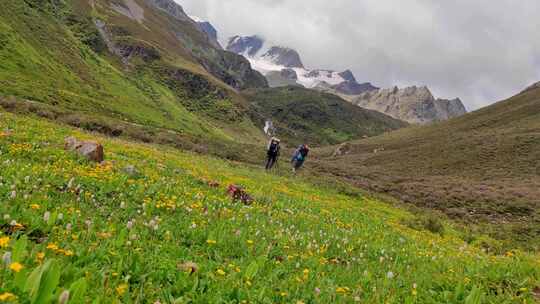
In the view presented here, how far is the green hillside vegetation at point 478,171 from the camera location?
107 feet

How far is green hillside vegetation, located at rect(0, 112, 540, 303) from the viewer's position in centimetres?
398

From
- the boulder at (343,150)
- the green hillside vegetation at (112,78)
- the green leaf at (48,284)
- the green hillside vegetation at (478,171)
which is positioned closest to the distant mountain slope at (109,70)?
the green hillside vegetation at (112,78)

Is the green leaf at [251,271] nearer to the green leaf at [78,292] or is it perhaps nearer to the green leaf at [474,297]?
the green leaf at [78,292]

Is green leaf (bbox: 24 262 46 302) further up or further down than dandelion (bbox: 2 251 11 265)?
further up

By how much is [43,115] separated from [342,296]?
35893 mm

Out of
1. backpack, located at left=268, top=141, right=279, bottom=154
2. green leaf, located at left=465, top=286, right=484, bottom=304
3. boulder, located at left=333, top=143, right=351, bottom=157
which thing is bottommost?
green leaf, located at left=465, top=286, right=484, bottom=304

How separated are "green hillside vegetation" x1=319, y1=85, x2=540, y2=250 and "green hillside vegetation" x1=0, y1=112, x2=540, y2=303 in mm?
15537

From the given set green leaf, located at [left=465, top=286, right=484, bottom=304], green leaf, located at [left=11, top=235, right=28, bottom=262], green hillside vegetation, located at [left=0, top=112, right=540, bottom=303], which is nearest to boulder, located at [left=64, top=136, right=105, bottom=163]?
green hillside vegetation, located at [left=0, top=112, right=540, bottom=303]

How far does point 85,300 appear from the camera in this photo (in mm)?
3297

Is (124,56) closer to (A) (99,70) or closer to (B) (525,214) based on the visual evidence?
(A) (99,70)

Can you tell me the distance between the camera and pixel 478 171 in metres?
57.4

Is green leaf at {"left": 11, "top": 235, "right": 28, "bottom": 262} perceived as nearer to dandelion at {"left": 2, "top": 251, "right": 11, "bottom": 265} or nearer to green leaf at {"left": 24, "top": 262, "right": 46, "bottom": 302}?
dandelion at {"left": 2, "top": 251, "right": 11, "bottom": 265}

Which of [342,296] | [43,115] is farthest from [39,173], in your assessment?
[43,115]

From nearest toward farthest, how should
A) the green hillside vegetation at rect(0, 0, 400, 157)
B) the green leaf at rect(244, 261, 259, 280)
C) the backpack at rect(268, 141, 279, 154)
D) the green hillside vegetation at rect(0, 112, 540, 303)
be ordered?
1. the green hillside vegetation at rect(0, 112, 540, 303)
2. the green leaf at rect(244, 261, 259, 280)
3. the backpack at rect(268, 141, 279, 154)
4. the green hillside vegetation at rect(0, 0, 400, 157)
